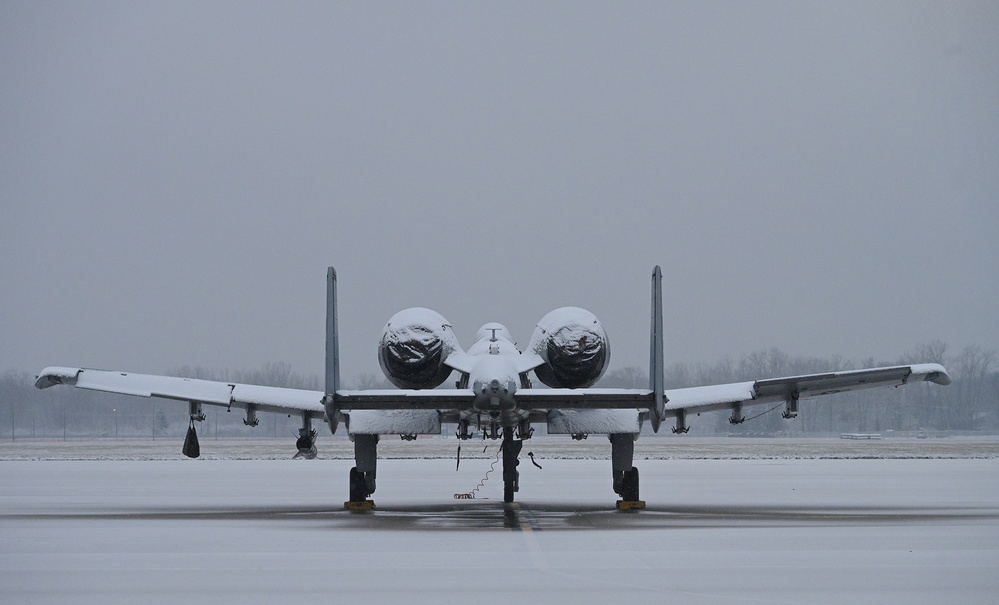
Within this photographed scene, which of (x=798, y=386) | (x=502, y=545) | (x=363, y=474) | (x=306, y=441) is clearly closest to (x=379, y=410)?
(x=363, y=474)

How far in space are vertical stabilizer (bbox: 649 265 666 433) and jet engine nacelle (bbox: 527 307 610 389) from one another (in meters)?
2.22

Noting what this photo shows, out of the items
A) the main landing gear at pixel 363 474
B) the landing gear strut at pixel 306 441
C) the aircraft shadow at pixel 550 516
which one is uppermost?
the landing gear strut at pixel 306 441

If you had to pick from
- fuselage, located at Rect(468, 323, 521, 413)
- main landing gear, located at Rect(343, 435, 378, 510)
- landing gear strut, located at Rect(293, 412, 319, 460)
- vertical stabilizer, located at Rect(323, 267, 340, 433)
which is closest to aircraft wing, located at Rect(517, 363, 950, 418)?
fuselage, located at Rect(468, 323, 521, 413)

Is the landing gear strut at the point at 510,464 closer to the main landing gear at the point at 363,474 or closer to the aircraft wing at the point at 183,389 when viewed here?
the main landing gear at the point at 363,474

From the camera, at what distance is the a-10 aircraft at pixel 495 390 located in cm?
1845

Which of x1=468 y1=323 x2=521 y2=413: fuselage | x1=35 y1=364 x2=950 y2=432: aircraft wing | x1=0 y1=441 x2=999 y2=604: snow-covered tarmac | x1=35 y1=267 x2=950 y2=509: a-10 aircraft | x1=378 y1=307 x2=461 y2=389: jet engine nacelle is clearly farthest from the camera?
x1=35 y1=364 x2=950 y2=432: aircraft wing

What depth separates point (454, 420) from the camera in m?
23.5

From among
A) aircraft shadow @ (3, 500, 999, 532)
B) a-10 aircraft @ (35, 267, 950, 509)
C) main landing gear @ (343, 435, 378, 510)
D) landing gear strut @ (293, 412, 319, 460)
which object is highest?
a-10 aircraft @ (35, 267, 950, 509)

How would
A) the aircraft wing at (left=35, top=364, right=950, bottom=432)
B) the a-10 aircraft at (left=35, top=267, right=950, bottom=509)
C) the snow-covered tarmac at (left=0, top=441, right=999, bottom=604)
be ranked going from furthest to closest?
1. the aircraft wing at (left=35, top=364, right=950, bottom=432)
2. the a-10 aircraft at (left=35, top=267, right=950, bottom=509)
3. the snow-covered tarmac at (left=0, top=441, right=999, bottom=604)

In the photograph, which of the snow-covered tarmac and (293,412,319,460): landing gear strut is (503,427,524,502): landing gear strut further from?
(293,412,319,460): landing gear strut

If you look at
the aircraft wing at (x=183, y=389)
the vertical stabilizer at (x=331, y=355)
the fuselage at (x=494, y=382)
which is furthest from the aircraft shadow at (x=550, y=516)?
the vertical stabilizer at (x=331, y=355)

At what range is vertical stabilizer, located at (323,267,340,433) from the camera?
58.0ft

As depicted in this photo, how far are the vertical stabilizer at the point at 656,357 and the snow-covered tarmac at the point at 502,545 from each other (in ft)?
5.92

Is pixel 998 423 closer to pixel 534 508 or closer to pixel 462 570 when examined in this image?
pixel 534 508
